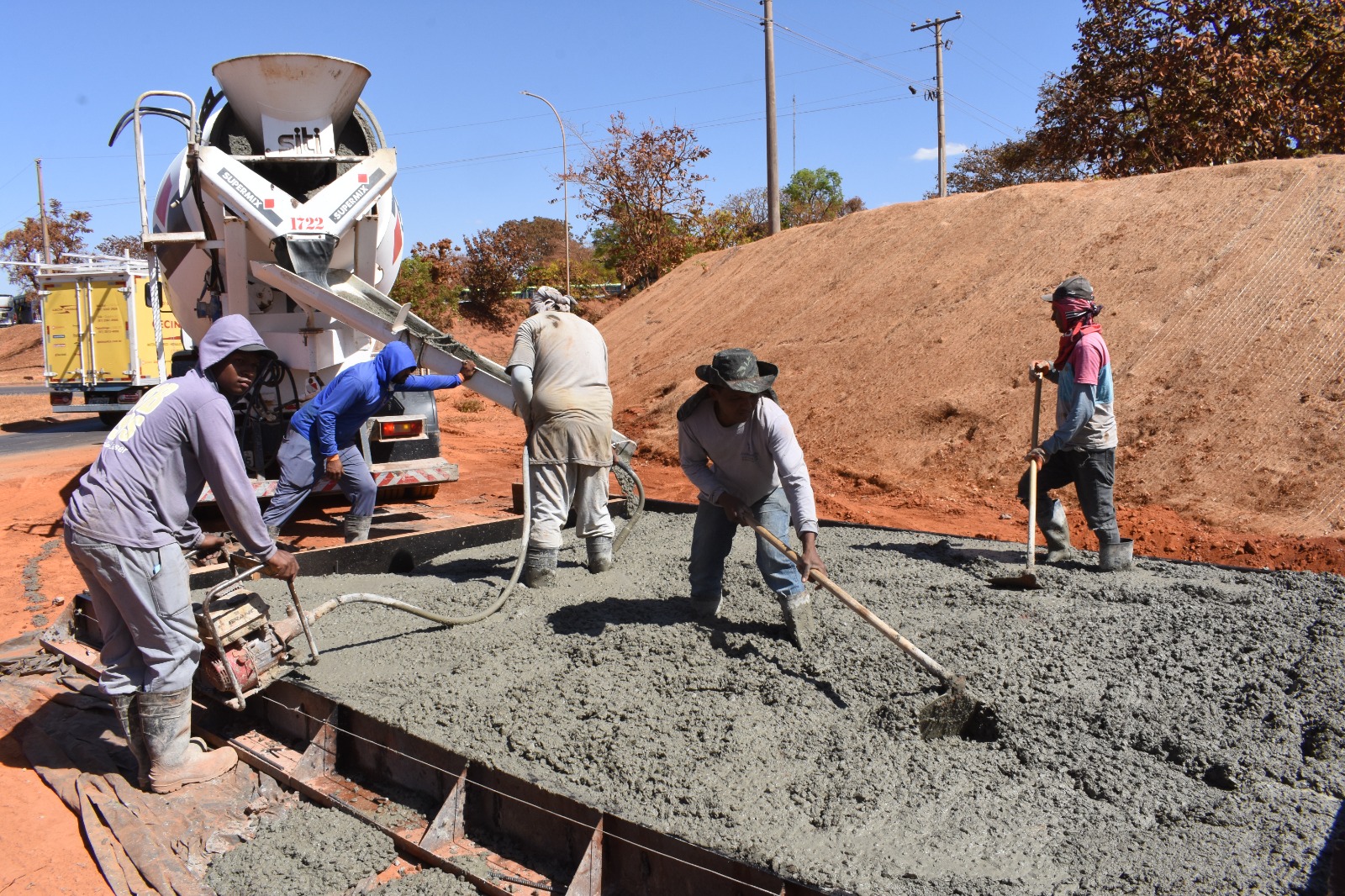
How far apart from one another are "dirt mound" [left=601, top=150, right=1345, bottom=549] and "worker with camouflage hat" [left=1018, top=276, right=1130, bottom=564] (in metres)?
1.97

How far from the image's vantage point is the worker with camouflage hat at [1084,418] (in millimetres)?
5012

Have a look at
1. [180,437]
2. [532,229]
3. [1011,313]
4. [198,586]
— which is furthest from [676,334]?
[532,229]

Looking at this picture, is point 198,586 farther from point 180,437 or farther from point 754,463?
point 754,463

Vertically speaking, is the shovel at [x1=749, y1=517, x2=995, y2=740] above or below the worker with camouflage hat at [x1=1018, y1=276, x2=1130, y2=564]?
below

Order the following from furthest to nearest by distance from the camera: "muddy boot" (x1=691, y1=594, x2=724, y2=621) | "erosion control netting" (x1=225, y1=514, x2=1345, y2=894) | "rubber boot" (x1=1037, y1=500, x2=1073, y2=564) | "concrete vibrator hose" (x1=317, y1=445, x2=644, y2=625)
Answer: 1. "rubber boot" (x1=1037, y1=500, x2=1073, y2=564)
2. "muddy boot" (x1=691, y1=594, x2=724, y2=621)
3. "concrete vibrator hose" (x1=317, y1=445, x2=644, y2=625)
4. "erosion control netting" (x1=225, y1=514, x2=1345, y2=894)

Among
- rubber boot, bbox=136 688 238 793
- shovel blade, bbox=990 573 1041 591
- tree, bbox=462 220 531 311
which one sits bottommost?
rubber boot, bbox=136 688 238 793

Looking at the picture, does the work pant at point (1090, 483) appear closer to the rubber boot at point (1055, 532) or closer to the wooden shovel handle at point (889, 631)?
the rubber boot at point (1055, 532)

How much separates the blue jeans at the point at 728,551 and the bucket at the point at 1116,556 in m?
1.94

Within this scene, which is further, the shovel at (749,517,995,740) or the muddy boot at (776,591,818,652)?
the muddy boot at (776,591,818,652)

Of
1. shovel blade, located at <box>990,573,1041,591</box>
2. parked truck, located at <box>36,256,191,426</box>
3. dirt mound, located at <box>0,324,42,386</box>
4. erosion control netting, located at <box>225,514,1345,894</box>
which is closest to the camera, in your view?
erosion control netting, located at <box>225,514,1345,894</box>

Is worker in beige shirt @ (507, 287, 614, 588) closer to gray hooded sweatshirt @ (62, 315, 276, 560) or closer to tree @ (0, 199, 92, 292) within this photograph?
gray hooded sweatshirt @ (62, 315, 276, 560)

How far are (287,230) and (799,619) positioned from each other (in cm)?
471

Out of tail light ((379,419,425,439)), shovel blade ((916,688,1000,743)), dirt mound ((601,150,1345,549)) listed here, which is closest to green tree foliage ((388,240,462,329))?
dirt mound ((601,150,1345,549))

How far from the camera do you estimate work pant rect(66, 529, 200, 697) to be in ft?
10.9
